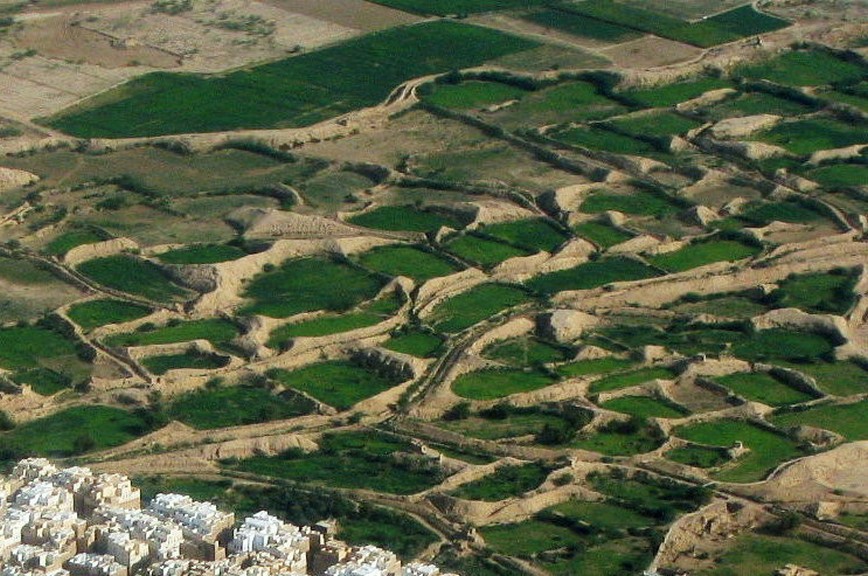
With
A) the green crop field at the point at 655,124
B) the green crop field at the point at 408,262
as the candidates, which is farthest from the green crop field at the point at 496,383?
the green crop field at the point at 655,124

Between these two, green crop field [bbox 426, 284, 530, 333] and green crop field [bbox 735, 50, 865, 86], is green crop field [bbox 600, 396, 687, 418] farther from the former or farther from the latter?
green crop field [bbox 735, 50, 865, 86]

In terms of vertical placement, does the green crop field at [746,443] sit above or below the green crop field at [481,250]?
above

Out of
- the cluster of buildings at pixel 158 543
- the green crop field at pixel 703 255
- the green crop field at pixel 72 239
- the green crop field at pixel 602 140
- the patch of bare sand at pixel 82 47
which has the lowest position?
the patch of bare sand at pixel 82 47

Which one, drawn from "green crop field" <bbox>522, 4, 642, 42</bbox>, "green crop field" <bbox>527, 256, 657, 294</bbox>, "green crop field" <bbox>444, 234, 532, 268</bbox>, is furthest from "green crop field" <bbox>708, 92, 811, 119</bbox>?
"green crop field" <bbox>527, 256, 657, 294</bbox>

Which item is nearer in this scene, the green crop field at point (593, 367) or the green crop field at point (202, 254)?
the green crop field at point (593, 367)

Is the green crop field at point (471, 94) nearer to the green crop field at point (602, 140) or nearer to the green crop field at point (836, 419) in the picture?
the green crop field at point (602, 140)

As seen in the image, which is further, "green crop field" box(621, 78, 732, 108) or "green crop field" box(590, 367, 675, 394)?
"green crop field" box(621, 78, 732, 108)
